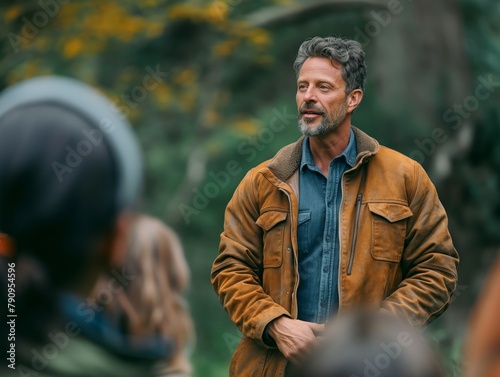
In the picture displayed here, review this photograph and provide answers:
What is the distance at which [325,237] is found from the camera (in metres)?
4.26

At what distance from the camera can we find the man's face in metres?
4.38

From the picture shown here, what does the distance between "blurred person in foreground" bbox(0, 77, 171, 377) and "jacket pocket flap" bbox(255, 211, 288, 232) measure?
271cm

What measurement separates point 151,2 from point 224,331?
→ 107 inches

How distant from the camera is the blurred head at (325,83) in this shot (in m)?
4.38

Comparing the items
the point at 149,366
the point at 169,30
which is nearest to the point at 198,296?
the point at 169,30

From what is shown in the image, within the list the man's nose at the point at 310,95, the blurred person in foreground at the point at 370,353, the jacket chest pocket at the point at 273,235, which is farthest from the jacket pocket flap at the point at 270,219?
the blurred person in foreground at the point at 370,353

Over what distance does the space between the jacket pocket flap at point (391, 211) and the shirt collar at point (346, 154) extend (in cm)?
19

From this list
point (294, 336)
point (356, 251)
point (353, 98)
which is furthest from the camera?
point (353, 98)

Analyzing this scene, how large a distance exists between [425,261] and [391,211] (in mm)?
221

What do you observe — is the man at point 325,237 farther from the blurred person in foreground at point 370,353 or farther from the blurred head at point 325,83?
the blurred person in foreground at point 370,353

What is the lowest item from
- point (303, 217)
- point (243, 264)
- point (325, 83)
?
point (243, 264)

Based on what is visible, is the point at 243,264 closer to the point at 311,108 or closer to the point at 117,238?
the point at 311,108

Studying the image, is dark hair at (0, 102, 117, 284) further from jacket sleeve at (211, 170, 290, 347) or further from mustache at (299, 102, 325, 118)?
mustache at (299, 102, 325, 118)

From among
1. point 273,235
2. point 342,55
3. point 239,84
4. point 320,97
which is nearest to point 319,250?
point 273,235
